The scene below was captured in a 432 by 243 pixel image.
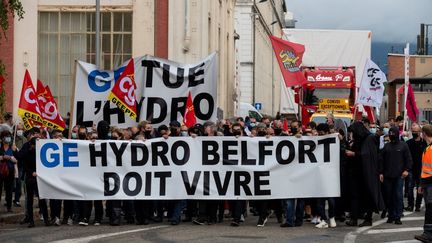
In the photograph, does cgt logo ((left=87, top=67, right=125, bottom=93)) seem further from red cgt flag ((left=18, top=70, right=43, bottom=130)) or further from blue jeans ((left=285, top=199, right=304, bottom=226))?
blue jeans ((left=285, top=199, right=304, bottom=226))

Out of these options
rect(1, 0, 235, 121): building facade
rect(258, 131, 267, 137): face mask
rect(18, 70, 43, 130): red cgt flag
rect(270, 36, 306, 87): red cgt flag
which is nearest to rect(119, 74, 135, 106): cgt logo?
rect(18, 70, 43, 130): red cgt flag

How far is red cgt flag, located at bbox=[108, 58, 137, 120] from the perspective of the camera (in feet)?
61.1

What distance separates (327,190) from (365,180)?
71 cm

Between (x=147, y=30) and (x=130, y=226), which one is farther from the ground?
(x=147, y=30)

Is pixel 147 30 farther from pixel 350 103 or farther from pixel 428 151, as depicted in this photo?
pixel 428 151

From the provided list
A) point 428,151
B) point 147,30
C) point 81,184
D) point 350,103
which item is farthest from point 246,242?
point 350,103

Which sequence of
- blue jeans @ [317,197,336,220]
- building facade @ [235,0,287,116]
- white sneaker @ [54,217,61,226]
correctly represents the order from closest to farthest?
blue jeans @ [317,197,336,220], white sneaker @ [54,217,61,226], building facade @ [235,0,287,116]

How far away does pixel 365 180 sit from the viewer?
1698cm

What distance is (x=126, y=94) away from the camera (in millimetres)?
18641

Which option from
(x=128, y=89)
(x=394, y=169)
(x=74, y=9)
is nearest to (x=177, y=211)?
(x=128, y=89)

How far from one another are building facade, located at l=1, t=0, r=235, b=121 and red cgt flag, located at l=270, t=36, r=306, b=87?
19.3 ft

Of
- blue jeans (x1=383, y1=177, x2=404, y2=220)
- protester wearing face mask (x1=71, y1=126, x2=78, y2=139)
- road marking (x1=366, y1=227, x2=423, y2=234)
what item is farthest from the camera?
protester wearing face mask (x1=71, y1=126, x2=78, y2=139)

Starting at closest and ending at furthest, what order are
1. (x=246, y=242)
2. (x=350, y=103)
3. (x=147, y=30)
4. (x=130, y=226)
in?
1. (x=246, y=242)
2. (x=130, y=226)
3. (x=147, y=30)
4. (x=350, y=103)

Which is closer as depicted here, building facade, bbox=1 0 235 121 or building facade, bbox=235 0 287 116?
building facade, bbox=1 0 235 121
